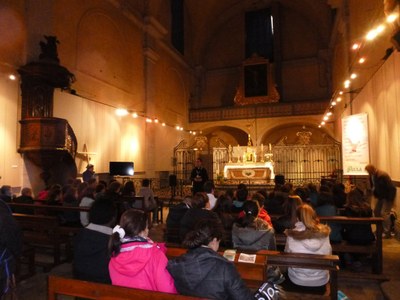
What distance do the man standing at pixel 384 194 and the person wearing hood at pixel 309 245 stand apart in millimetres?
3568

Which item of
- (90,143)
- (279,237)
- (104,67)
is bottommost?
(279,237)

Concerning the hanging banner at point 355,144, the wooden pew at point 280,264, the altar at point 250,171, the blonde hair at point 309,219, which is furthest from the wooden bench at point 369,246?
the altar at point 250,171

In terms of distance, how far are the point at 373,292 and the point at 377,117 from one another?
15.2 ft

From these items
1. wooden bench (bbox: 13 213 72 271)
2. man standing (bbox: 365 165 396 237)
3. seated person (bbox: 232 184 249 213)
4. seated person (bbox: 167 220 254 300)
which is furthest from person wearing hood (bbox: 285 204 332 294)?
man standing (bbox: 365 165 396 237)

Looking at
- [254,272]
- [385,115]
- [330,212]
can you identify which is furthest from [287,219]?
[385,115]

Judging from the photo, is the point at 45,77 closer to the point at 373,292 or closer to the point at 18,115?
the point at 18,115

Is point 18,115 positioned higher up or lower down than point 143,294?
higher up

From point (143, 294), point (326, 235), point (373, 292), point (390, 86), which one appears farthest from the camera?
A: point (390, 86)

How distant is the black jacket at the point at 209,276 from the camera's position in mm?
1772

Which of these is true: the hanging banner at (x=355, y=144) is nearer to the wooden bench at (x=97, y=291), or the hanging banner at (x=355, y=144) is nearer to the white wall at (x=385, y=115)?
the white wall at (x=385, y=115)

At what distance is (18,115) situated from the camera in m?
7.80

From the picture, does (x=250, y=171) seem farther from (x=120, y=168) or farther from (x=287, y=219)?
(x=287, y=219)

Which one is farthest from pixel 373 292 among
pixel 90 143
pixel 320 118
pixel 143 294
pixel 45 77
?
pixel 320 118

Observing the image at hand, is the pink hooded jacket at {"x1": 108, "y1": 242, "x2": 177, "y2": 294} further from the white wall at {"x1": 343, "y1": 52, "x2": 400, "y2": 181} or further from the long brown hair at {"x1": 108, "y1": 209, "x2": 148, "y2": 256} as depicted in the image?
the white wall at {"x1": 343, "y1": 52, "x2": 400, "y2": 181}
